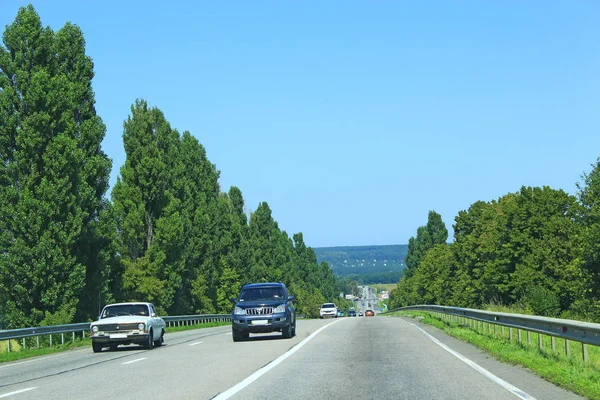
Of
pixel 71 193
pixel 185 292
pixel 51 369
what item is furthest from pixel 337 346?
pixel 185 292

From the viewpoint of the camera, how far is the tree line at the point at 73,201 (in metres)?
36.9

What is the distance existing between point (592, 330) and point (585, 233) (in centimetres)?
4174

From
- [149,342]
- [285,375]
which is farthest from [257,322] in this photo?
[285,375]

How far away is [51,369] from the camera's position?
18.5 metres

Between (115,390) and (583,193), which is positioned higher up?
(583,193)

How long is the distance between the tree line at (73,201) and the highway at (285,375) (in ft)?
50.0

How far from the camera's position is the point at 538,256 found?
66.8 meters

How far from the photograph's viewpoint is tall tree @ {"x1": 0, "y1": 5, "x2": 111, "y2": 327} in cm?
3653

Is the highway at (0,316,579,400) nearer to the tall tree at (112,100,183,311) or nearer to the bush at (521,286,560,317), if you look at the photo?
the tall tree at (112,100,183,311)

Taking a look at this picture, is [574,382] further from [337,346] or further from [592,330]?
[337,346]

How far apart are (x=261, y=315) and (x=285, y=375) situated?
12638mm

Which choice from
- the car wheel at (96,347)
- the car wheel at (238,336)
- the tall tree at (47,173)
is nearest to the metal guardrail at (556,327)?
the car wheel at (238,336)

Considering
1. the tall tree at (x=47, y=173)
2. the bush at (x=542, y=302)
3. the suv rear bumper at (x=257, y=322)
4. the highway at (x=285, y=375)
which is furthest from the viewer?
the bush at (x=542, y=302)

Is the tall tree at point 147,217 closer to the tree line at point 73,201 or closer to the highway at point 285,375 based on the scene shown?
the tree line at point 73,201
